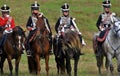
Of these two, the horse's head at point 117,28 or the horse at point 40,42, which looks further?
the horse at point 40,42

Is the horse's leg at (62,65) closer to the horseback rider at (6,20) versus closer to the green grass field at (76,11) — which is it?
the horseback rider at (6,20)

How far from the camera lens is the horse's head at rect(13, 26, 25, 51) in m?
20.9

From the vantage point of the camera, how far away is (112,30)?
20.3 meters

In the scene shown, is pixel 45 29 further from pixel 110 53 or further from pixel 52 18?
pixel 52 18

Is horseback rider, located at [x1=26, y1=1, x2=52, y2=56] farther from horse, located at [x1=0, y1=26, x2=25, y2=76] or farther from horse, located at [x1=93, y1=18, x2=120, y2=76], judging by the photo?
horse, located at [x1=93, y1=18, x2=120, y2=76]

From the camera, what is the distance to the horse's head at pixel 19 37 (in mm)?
20891

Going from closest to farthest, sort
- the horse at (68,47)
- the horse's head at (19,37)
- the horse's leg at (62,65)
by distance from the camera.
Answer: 1. the horse's head at (19,37)
2. the horse at (68,47)
3. the horse's leg at (62,65)

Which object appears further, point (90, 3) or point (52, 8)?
point (90, 3)

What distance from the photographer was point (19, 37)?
20875 mm

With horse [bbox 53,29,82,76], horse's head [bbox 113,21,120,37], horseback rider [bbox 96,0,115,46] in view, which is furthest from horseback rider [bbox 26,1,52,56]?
horse's head [bbox 113,21,120,37]

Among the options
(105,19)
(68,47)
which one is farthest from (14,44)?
(105,19)

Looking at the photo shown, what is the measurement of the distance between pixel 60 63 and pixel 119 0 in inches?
1491

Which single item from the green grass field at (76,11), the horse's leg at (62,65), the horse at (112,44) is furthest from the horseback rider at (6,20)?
the green grass field at (76,11)

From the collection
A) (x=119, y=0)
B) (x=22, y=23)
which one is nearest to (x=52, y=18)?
(x=22, y=23)
